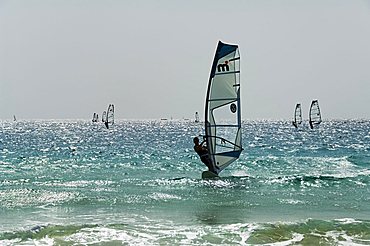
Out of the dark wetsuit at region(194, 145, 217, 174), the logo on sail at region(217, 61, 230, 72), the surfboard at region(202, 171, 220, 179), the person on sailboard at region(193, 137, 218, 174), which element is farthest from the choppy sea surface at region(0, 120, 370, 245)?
the logo on sail at region(217, 61, 230, 72)

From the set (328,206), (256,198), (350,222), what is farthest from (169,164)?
(350,222)

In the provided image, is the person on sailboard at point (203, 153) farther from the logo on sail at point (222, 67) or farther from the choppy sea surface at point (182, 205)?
the logo on sail at point (222, 67)

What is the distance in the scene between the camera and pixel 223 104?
2369cm

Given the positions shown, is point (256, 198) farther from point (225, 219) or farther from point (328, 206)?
point (225, 219)

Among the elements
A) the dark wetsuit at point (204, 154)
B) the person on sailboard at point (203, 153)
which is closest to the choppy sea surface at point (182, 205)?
the person on sailboard at point (203, 153)

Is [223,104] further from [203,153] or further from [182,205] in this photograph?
[182,205]

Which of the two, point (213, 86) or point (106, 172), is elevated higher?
point (213, 86)

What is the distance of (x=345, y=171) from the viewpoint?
97.9 ft

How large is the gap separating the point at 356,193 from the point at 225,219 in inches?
281

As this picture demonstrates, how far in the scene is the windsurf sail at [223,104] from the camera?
77.2 feet

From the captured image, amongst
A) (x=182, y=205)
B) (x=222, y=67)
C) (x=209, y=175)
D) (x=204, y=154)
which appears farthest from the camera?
(x=209, y=175)

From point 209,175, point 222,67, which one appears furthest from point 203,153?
point 222,67

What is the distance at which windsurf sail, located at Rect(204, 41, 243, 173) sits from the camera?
23.5 m

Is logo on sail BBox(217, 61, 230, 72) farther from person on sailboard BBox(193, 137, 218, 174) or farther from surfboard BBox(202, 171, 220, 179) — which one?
surfboard BBox(202, 171, 220, 179)
